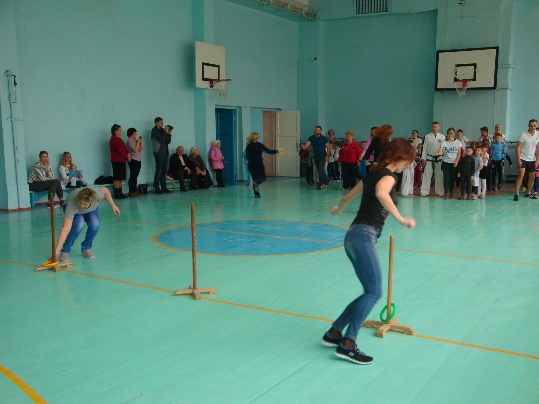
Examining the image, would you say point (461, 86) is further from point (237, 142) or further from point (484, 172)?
point (237, 142)

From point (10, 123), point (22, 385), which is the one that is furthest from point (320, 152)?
point (22, 385)

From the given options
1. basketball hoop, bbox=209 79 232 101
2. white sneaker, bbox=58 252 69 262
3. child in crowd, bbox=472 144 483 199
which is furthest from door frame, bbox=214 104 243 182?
white sneaker, bbox=58 252 69 262

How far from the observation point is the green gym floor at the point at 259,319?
3738mm

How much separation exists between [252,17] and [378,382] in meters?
17.3

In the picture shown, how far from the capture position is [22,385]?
12.4 ft

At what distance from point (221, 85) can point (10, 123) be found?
7.11 meters

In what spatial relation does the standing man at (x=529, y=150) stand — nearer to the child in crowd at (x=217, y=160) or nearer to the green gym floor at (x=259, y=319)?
the green gym floor at (x=259, y=319)

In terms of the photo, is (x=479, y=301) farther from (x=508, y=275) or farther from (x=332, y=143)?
(x=332, y=143)

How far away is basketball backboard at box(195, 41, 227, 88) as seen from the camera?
16.6 metres

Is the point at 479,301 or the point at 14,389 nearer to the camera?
the point at 14,389

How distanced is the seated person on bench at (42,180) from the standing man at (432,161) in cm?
930

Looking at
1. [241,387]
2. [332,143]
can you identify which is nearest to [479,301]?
[241,387]

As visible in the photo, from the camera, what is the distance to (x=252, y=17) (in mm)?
19141

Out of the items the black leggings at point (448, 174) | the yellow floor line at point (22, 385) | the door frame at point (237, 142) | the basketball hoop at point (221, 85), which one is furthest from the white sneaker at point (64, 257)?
the door frame at point (237, 142)
